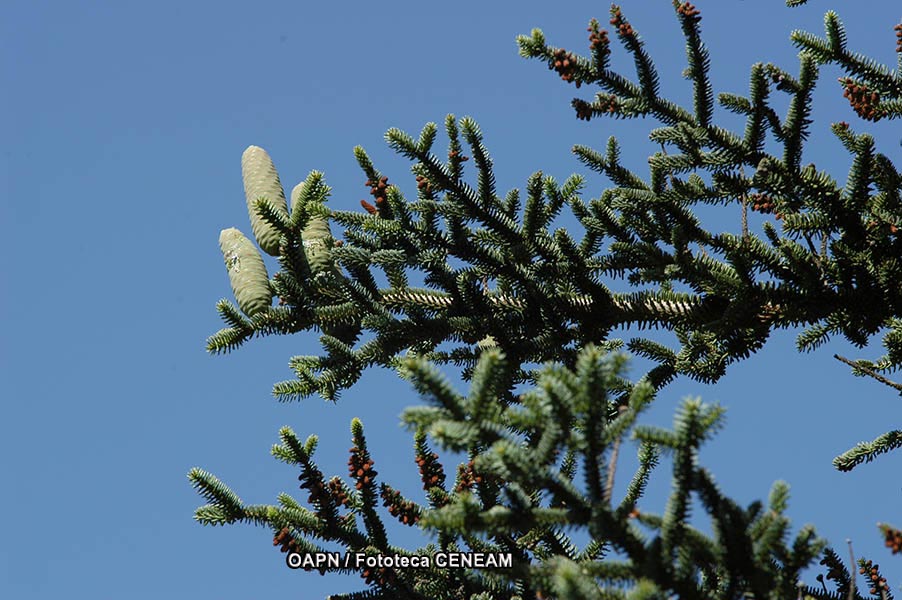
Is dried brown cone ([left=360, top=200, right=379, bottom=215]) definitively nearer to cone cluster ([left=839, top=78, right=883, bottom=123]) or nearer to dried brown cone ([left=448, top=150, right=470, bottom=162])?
dried brown cone ([left=448, top=150, right=470, bottom=162])

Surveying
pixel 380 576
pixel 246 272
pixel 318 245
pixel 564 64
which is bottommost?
pixel 380 576

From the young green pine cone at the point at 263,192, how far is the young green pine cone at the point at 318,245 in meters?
0.21

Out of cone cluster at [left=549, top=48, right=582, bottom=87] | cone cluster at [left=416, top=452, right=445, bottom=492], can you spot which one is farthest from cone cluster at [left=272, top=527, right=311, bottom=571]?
cone cluster at [left=549, top=48, right=582, bottom=87]

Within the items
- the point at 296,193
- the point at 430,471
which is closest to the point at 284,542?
the point at 430,471

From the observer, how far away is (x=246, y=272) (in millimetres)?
5238

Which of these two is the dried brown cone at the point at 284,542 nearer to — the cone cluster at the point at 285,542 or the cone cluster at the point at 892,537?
the cone cluster at the point at 285,542

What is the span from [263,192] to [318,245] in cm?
43

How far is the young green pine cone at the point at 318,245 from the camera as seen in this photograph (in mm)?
5496

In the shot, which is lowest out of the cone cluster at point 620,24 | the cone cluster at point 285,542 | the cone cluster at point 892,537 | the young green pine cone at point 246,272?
the cone cluster at point 892,537

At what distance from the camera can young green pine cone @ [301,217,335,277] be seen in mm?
5496

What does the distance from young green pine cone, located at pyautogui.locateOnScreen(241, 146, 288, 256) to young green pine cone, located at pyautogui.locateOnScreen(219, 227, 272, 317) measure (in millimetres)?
94

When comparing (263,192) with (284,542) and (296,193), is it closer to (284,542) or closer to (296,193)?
(296,193)

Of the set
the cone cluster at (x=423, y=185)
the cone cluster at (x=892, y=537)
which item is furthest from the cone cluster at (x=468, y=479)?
the cone cluster at (x=892, y=537)

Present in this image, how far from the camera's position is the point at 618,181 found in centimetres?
592
